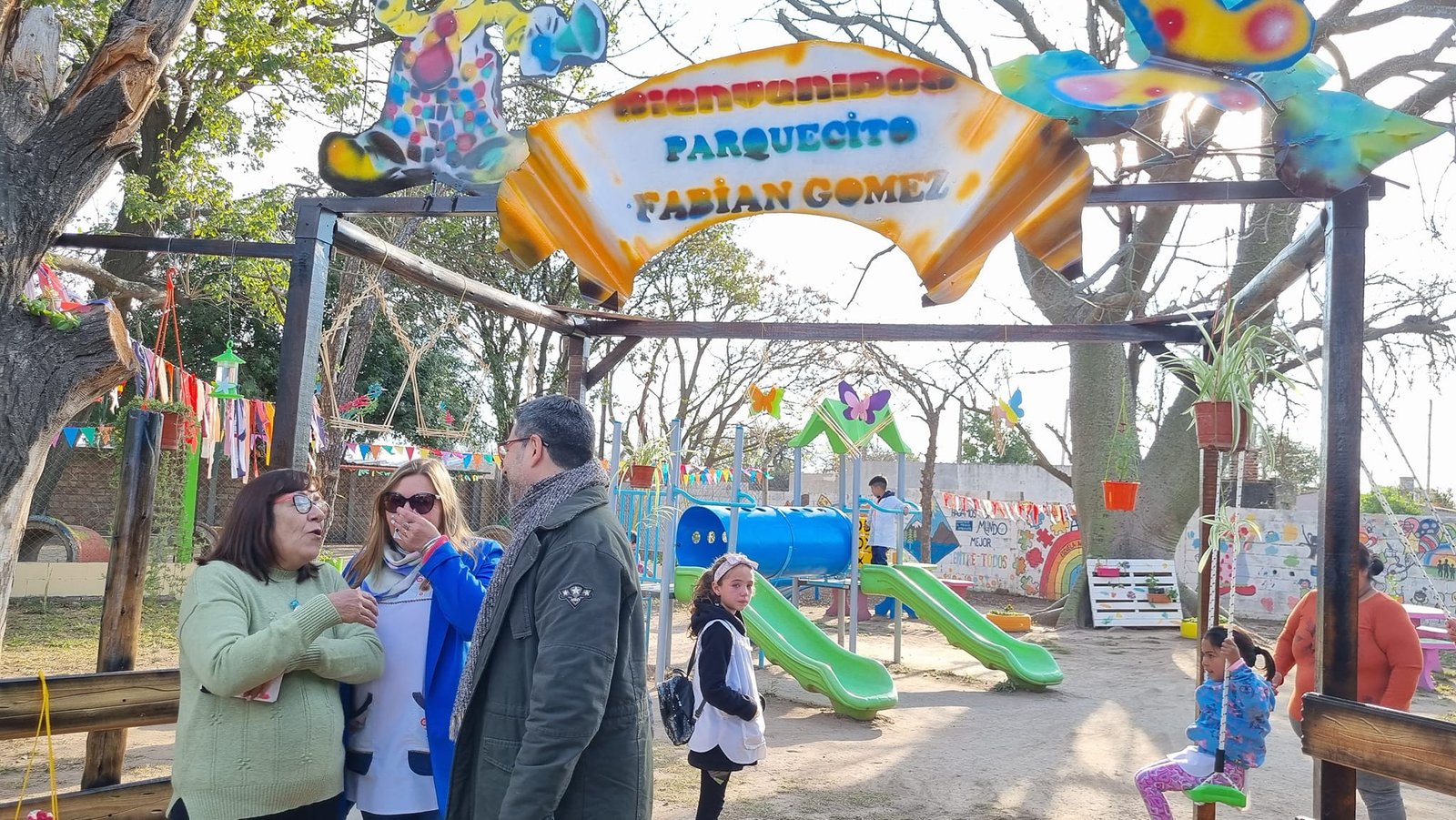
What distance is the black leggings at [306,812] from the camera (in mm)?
2527

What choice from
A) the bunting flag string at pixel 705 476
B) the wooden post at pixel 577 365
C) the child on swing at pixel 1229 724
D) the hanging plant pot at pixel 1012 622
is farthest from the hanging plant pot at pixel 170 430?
the hanging plant pot at pixel 1012 622

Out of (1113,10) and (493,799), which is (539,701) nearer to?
(493,799)

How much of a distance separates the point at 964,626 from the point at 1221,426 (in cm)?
622

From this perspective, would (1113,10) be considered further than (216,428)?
Yes

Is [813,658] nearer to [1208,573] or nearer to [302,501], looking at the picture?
[1208,573]

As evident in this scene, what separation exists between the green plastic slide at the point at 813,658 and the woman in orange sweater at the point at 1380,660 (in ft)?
12.5

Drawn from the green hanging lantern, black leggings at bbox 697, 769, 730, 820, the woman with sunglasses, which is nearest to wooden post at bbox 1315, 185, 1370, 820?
black leggings at bbox 697, 769, 730, 820

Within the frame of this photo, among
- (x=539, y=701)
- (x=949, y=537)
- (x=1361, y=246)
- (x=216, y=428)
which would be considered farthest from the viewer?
(x=949, y=537)

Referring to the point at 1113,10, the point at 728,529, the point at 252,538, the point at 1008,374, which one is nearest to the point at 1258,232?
the point at 1113,10

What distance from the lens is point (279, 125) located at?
42.5ft

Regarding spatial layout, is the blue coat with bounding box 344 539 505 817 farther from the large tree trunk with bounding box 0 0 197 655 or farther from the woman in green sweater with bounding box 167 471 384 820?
the large tree trunk with bounding box 0 0 197 655

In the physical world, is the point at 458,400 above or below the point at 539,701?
above

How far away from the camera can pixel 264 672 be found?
2.42 metres

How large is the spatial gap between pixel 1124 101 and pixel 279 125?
1199 cm
